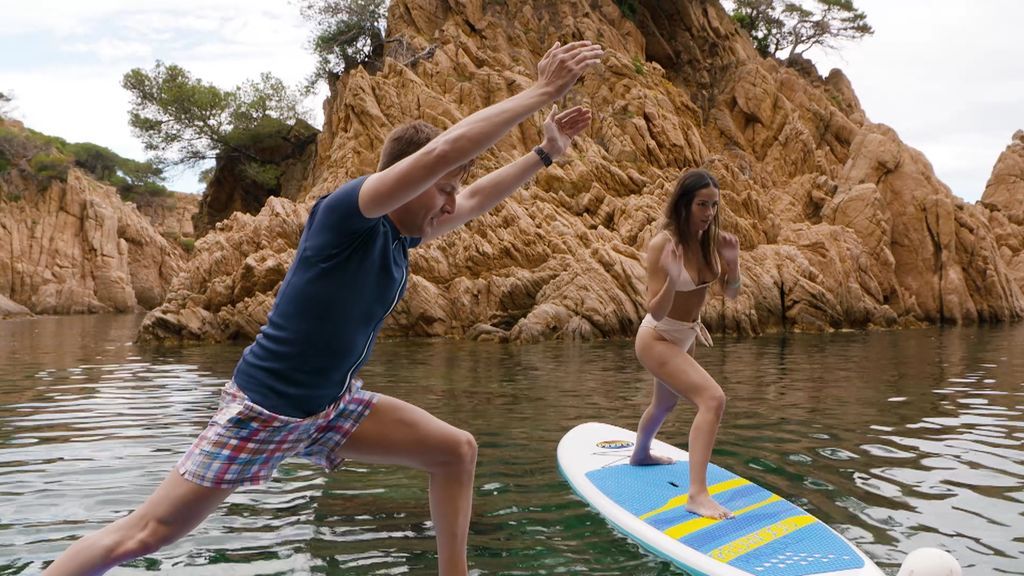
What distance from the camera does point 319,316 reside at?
299 centimetres

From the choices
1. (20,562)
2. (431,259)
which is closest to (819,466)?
(20,562)

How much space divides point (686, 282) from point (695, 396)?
81 centimetres

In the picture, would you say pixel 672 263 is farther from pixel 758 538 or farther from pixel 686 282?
pixel 758 538

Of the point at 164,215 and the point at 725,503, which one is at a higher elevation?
the point at 164,215

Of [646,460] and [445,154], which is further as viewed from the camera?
[646,460]

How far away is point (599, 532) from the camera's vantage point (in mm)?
5133

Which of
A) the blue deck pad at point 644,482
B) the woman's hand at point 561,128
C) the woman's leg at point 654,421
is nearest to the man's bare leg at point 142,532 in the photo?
the woman's hand at point 561,128

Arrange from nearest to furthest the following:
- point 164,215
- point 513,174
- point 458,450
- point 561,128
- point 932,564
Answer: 1. point 932,564
2. point 458,450
3. point 513,174
4. point 561,128
5. point 164,215

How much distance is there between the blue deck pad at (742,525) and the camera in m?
4.36

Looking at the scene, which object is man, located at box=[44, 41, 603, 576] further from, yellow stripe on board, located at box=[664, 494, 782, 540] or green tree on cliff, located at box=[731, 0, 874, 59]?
green tree on cliff, located at box=[731, 0, 874, 59]

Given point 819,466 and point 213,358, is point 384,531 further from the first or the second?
point 213,358

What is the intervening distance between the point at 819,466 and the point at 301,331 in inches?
214

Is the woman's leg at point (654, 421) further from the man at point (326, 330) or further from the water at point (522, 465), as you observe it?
the man at point (326, 330)

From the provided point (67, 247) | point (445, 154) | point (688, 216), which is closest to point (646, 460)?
point (688, 216)
